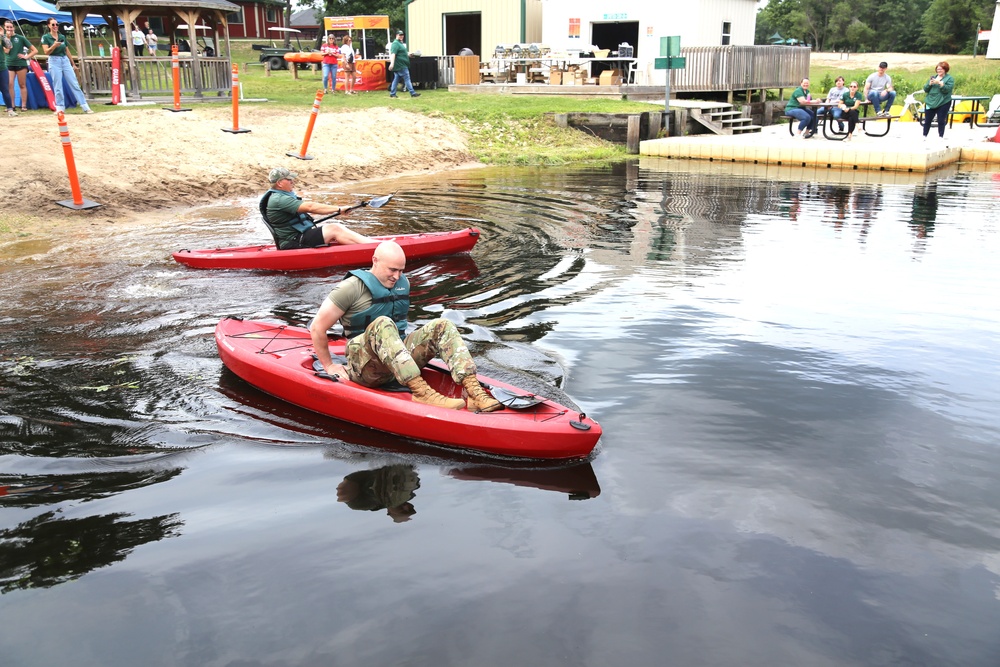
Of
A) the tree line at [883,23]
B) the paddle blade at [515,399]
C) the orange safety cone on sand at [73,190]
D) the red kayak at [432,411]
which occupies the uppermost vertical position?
the tree line at [883,23]

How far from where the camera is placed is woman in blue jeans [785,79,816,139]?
21.1 metres

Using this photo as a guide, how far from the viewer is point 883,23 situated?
5912 centimetres

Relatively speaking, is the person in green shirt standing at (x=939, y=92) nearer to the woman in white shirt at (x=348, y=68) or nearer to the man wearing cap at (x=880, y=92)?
the man wearing cap at (x=880, y=92)

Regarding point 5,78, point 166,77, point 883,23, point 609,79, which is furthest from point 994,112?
point 883,23

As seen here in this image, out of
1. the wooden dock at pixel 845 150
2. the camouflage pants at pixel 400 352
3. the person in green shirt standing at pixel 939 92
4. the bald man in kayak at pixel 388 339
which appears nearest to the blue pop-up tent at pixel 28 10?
the wooden dock at pixel 845 150

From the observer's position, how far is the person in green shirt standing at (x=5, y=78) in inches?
654

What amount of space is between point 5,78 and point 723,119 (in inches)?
708

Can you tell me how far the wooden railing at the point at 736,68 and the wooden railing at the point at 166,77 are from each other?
12733mm

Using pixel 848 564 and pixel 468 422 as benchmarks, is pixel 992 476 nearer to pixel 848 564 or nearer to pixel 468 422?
pixel 848 564

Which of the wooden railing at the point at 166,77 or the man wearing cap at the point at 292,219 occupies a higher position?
the wooden railing at the point at 166,77

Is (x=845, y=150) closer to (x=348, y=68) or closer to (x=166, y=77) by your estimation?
(x=348, y=68)

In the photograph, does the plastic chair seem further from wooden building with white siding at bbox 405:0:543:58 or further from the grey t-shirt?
wooden building with white siding at bbox 405:0:543:58

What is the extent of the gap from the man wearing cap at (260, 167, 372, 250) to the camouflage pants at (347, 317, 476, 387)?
4445 mm

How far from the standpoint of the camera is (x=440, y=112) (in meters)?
22.3
